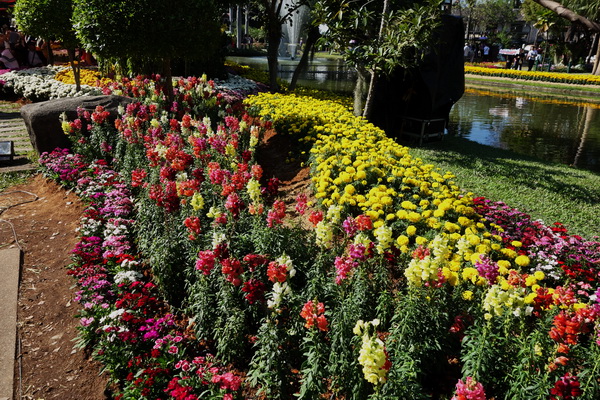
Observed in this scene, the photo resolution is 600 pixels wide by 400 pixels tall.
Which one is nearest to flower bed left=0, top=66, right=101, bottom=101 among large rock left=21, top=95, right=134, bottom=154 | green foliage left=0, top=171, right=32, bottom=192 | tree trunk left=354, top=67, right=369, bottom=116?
large rock left=21, top=95, right=134, bottom=154

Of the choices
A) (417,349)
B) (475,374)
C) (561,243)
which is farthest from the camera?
(561,243)

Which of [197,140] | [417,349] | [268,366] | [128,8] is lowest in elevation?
[268,366]

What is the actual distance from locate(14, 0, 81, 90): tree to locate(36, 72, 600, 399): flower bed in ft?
30.4

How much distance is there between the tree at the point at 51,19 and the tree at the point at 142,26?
419 centimetres

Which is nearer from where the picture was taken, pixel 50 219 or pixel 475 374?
pixel 475 374

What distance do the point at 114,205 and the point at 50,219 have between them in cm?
134

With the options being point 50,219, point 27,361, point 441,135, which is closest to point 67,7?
point 50,219

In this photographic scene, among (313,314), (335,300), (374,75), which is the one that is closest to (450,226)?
(335,300)

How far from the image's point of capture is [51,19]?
40.1 ft

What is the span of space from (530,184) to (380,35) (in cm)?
408

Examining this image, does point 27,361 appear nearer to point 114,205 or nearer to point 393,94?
point 114,205

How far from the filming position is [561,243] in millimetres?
4602

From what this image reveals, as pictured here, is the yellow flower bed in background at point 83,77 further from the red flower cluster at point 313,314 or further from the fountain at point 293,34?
the fountain at point 293,34

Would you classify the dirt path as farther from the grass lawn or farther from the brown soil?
the grass lawn
